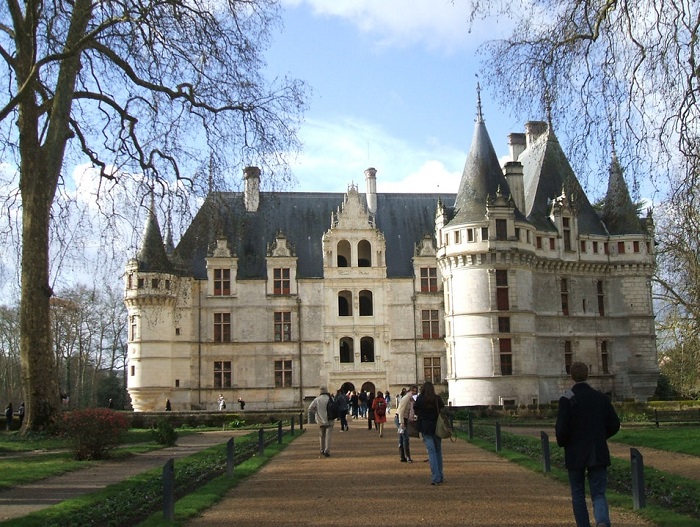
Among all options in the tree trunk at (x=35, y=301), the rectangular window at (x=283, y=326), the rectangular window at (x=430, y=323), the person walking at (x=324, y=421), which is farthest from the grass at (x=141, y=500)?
the rectangular window at (x=430, y=323)

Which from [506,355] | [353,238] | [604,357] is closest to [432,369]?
[506,355]

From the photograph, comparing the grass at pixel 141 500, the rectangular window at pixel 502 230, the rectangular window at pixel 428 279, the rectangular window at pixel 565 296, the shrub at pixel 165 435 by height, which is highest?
the rectangular window at pixel 502 230

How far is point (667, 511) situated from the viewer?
925 centimetres

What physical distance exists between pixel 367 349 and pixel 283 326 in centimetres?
547

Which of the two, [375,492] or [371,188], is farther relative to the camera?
[371,188]

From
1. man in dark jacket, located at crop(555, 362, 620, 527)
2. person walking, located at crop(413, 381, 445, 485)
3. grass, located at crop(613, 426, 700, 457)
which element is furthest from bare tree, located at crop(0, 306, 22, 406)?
man in dark jacket, located at crop(555, 362, 620, 527)

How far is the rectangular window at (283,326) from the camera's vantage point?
143 feet

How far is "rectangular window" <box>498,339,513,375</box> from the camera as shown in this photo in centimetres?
3812

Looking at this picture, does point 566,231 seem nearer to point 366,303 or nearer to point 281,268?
point 366,303

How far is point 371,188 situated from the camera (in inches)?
1884

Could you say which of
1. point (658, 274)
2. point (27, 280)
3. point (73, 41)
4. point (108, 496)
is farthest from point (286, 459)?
point (658, 274)

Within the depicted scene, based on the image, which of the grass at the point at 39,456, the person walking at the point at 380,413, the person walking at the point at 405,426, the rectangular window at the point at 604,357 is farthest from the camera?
the rectangular window at the point at 604,357

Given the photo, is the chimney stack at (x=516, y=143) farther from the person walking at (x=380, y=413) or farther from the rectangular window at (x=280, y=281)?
the person walking at (x=380, y=413)

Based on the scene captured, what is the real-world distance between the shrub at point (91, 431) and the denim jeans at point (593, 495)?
39.1 ft
